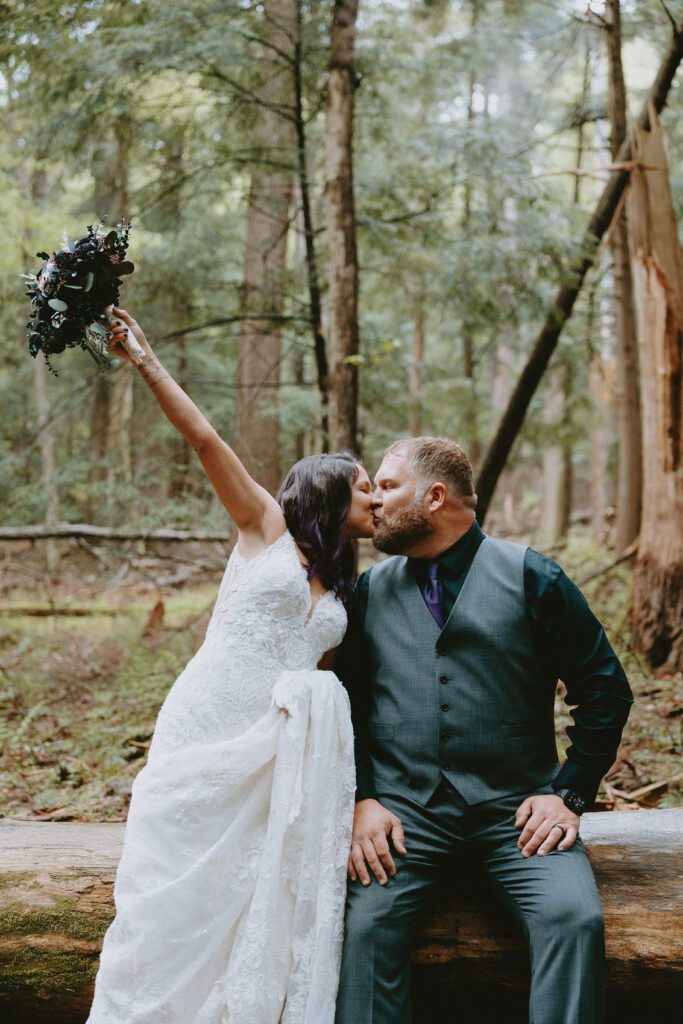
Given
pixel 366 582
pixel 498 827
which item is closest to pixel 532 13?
pixel 366 582

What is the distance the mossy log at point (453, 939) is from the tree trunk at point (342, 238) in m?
3.83

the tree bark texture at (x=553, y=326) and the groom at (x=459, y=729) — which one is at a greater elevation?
the tree bark texture at (x=553, y=326)

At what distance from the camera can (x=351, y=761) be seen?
285cm

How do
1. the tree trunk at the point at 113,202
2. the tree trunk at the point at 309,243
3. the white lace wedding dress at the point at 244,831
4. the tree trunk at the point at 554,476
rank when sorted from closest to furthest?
the white lace wedding dress at the point at 244,831 → the tree trunk at the point at 309,243 → the tree trunk at the point at 113,202 → the tree trunk at the point at 554,476

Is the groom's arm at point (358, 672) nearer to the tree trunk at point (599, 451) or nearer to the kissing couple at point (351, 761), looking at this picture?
the kissing couple at point (351, 761)

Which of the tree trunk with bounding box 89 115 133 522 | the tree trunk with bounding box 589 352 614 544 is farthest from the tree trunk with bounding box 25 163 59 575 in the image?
the tree trunk with bounding box 589 352 614 544

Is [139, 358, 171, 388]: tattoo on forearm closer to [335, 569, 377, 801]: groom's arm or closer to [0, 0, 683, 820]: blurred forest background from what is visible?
[335, 569, 377, 801]: groom's arm

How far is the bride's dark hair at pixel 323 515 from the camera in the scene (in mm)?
3047

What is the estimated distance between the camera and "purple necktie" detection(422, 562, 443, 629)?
9.76 feet

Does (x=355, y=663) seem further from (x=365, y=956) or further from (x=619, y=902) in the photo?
(x=619, y=902)

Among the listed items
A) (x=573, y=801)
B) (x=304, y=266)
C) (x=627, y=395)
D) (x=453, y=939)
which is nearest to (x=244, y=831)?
(x=453, y=939)

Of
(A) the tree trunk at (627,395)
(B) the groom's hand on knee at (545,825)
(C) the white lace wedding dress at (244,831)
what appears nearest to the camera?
(C) the white lace wedding dress at (244,831)

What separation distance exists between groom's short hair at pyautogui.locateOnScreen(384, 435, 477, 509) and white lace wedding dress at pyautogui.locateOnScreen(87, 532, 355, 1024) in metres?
0.57

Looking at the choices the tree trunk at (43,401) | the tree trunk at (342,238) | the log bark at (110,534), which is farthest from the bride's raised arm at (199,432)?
the tree trunk at (43,401)
